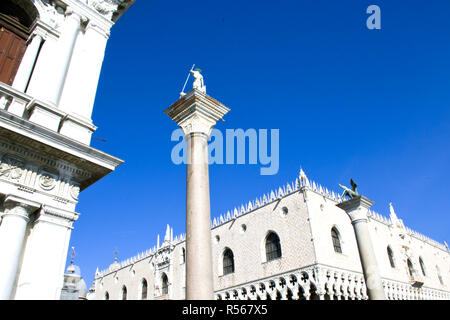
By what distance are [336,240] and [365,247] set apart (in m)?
13.0

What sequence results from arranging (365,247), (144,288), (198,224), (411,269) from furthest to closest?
(144,288) < (411,269) < (365,247) < (198,224)

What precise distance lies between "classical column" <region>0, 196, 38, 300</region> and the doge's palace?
0.02 metres

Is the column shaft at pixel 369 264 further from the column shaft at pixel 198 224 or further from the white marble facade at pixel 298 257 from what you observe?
the white marble facade at pixel 298 257

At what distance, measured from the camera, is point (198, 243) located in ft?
19.1

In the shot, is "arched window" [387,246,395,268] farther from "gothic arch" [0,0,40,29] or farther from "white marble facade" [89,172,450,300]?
"gothic arch" [0,0,40,29]

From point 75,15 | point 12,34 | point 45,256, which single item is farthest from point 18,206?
point 75,15

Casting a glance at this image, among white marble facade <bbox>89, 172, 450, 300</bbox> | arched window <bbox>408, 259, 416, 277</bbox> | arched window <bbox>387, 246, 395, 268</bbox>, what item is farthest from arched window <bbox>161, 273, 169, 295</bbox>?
arched window <bbox>408, 259, 416, 277</bbox>

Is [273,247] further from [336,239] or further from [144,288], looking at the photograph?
[144,288]

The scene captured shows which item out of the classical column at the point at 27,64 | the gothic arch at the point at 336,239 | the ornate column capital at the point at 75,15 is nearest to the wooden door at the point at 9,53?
the classical column at the point at 27,64

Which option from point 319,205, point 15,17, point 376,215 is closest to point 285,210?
point 319,205

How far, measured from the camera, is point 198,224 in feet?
19.7

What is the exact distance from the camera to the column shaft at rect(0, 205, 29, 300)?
17.8ft
